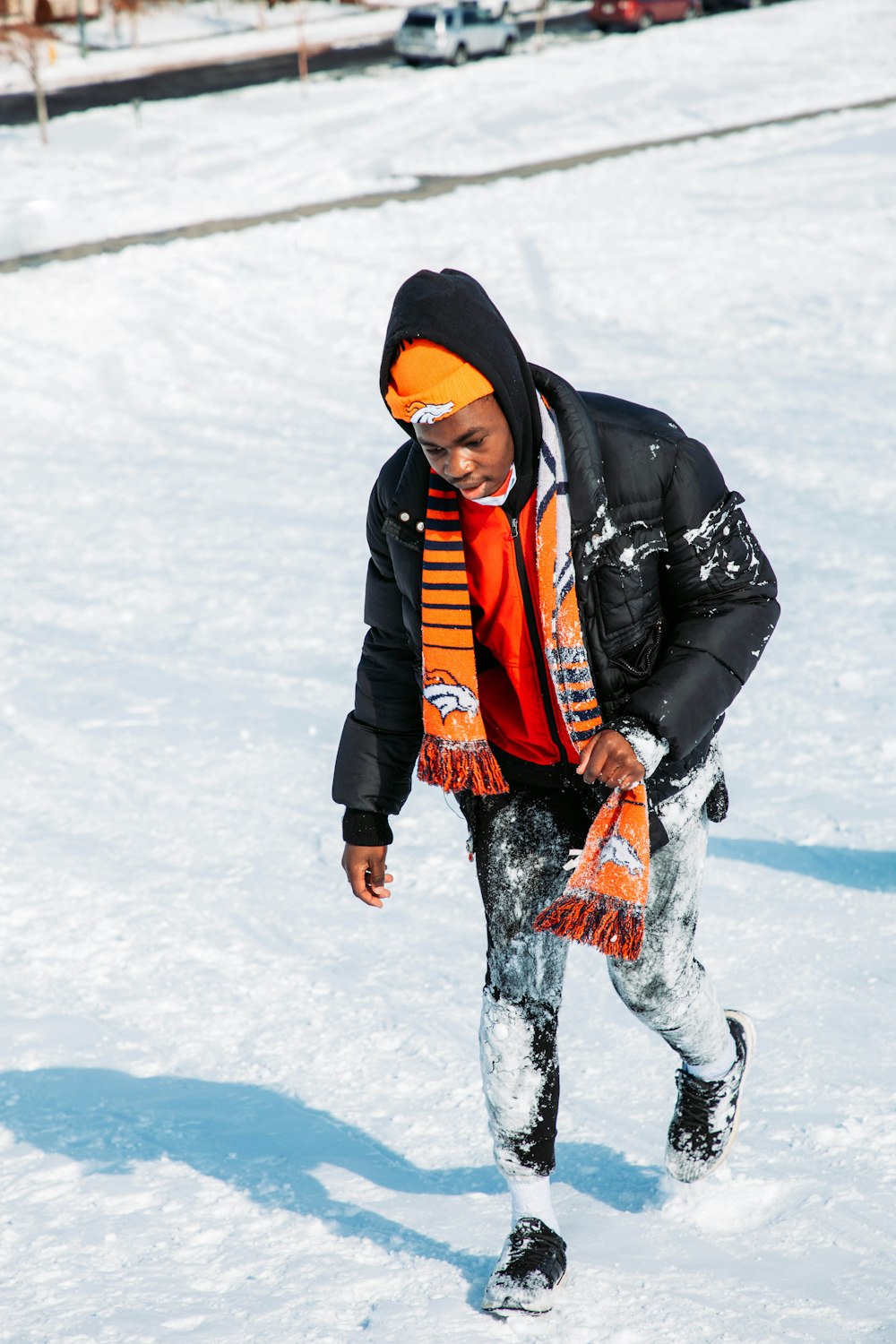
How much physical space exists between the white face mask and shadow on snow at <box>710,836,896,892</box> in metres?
2.20

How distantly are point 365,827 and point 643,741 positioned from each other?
600 mm

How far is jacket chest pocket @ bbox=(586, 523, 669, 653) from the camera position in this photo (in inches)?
88.1

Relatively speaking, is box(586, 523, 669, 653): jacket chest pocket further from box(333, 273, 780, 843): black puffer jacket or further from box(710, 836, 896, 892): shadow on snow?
box(710, 836, 896, 892): shadow on snow

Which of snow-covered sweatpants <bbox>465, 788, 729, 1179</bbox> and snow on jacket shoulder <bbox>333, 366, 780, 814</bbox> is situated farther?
snow-covered sweatpants <bbox>465, 788, 729, 1179</bbox>

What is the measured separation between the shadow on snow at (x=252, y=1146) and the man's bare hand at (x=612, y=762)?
110 cm

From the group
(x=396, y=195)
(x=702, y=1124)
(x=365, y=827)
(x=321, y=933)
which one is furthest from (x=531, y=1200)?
(x=396, y=195)

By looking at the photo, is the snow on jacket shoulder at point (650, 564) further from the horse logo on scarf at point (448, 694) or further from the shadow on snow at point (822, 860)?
the shadow on snow at point (822, 860)

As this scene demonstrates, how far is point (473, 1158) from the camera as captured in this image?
3.04 m

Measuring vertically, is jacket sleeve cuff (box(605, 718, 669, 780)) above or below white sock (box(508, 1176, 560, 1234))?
above

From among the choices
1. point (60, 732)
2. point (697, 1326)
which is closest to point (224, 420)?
point (60, 732)

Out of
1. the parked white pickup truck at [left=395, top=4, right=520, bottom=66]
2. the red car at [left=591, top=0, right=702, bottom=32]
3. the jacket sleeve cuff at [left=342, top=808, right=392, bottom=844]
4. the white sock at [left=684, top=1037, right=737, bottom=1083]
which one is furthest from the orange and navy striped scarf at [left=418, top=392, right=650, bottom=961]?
the red car at [left=591, top=0, right=702, bottom=32]

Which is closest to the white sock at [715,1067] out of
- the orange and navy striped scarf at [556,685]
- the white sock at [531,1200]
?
the white sock at [531,1200]

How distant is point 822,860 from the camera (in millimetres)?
4098

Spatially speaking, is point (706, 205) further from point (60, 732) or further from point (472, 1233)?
point (472, 1233)
